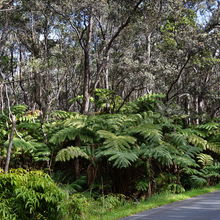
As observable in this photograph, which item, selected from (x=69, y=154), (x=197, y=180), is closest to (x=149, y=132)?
(x=197, y=180)

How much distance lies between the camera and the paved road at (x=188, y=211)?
634cm

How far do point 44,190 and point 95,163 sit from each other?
3716 mm

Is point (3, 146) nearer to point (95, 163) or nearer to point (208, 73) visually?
point (95, 163)

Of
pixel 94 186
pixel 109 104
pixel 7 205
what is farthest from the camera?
pixel 109 104

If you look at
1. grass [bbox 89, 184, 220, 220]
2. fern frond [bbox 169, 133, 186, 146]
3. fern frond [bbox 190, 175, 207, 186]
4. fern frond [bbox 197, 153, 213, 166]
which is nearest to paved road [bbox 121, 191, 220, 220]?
grass [bbox 89, 184, 220, 220]

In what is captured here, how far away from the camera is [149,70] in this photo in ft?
64.2

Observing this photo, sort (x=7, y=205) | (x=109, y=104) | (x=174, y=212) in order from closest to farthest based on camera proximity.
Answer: (x=7, y=205)
(x=174, y=212)
(x=109, y=104)

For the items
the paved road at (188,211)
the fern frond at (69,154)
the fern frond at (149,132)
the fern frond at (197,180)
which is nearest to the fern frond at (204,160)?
the fern frond at (197,180)

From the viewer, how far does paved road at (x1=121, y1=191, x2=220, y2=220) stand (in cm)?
634

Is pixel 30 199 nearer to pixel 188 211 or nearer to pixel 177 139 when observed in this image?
pixel 188 211

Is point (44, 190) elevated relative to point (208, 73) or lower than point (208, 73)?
lower

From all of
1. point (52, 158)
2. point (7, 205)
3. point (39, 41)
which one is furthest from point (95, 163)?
point (39, 41)

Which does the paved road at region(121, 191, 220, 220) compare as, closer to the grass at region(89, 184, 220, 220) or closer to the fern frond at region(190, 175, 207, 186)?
the grass at region(89, 184, 220, 220)

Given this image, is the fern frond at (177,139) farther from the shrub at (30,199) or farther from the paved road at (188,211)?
the shrub at (30,199)
